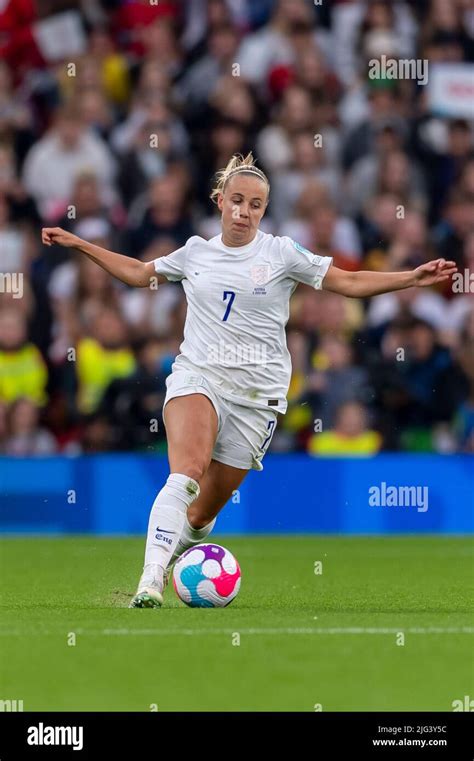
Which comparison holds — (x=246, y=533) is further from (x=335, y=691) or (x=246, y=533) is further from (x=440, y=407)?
(x=335, y=691)

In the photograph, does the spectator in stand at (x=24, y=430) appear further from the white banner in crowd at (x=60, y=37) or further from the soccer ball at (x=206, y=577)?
the soccer ball at (x=206, y=577)

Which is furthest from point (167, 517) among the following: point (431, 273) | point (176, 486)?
point (431, 273)

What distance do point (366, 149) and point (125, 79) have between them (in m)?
2.73

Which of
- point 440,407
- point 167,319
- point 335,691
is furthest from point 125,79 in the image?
point 335,691

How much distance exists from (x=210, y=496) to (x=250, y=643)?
196 cm

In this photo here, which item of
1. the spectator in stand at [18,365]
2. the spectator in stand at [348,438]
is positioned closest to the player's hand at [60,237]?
the spectator in stand at [18,365]

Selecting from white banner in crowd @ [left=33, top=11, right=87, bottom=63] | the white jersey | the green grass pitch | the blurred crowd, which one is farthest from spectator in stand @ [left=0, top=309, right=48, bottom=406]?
the white jersey

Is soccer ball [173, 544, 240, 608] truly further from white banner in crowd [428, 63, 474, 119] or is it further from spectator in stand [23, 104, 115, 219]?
white banner in crowd [428, 63, 474, 119]

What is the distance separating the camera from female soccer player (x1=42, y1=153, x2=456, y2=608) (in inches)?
352

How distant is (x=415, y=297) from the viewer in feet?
52.1

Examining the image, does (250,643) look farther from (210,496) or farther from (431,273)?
(431,273)

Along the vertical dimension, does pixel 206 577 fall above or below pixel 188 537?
below

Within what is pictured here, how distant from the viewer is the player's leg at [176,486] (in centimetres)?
858

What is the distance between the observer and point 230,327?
911cm
